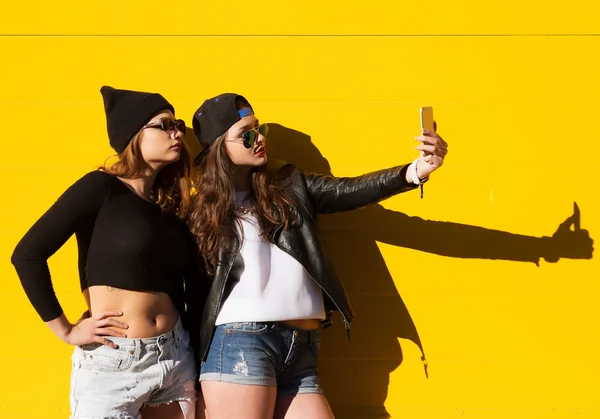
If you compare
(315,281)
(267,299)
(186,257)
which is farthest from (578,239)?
(186,257)

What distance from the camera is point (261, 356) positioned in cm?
301

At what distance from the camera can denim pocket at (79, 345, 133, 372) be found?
2.86 metres

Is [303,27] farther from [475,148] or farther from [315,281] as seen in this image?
[315,281]

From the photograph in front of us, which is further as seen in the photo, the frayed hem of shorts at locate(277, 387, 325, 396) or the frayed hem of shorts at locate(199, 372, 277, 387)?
the frayed hem of shorts at locate(277, 387, 325, 396)

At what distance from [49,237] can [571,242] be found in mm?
2540

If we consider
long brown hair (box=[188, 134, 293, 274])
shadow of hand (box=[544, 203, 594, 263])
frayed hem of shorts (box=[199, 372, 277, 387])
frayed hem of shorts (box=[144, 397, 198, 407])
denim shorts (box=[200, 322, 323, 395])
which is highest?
long brown hair (box=[188, 134, 293, 274])

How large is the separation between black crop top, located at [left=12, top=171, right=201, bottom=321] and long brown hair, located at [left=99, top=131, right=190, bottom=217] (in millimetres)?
69

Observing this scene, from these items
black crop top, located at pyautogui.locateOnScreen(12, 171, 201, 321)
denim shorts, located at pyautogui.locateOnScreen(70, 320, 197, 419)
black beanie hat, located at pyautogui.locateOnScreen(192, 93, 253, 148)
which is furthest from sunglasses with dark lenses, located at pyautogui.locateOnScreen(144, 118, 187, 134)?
denim shorts, located at pyautogui.locateOnScreen(70, 320, 197, 419)

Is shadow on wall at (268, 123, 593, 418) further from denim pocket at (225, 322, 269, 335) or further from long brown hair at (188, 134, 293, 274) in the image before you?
denim pocket at (225, 322, 269, 335)

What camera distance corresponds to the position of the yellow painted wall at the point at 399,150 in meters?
3.61

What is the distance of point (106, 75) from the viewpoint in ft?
11.9

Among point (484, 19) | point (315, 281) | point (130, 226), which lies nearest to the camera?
point (130, 226)

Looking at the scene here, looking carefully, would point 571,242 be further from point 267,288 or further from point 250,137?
point 250,137

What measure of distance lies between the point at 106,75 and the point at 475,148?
1.93m
